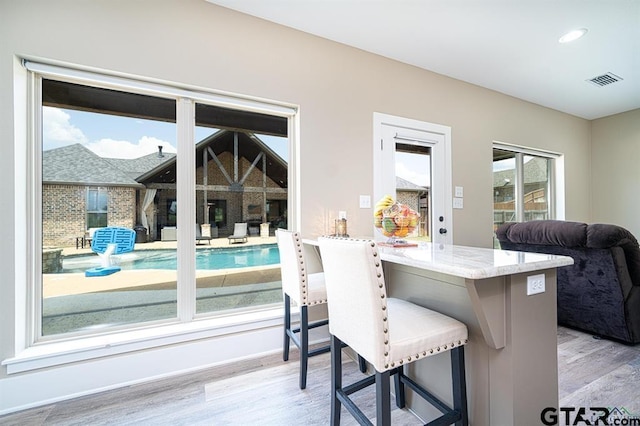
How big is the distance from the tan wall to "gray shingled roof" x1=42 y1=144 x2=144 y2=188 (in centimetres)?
664

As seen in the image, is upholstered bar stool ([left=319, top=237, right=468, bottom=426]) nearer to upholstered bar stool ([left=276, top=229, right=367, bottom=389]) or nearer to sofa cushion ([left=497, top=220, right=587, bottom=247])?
upholstered bar stool ([left=276, top=229, right=367, bottom=389])

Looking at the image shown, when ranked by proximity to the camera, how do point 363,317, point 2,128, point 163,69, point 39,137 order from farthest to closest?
point 163,69 → point 39,137 → point 2,128 → point 363,317

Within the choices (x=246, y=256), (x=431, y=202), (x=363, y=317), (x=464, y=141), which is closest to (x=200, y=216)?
(x=246, y=256)

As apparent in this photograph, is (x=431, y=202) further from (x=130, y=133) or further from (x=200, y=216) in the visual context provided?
(x=130, y=133)

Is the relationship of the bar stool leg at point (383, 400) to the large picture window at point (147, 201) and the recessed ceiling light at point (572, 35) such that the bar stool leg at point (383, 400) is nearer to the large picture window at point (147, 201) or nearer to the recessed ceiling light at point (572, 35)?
the large picture window at point (147, 201)

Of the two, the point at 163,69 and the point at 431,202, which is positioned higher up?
the point at 163,69

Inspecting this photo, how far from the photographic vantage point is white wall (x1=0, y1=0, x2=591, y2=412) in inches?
63.2

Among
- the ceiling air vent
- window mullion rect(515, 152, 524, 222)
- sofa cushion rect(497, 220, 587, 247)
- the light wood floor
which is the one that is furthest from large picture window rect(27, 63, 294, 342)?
the ceiling air vent

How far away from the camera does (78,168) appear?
6.02 feet

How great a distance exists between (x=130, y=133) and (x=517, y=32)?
343cm

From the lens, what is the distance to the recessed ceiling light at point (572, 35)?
7.98 feet

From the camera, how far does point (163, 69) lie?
6.38 ft

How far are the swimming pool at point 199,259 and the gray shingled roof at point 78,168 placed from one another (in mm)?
528

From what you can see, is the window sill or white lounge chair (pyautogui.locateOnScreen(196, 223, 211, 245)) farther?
white lounge chair (pyautogui.locateOnScreen(196, 223, 211, 245))
